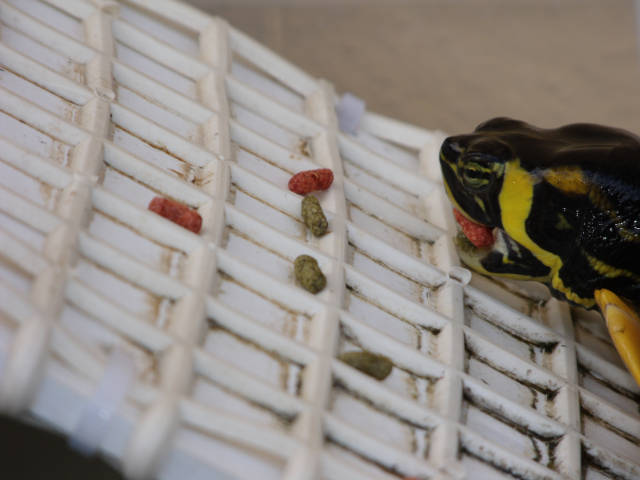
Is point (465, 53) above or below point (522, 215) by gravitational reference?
above

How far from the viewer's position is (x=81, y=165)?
0.60 m

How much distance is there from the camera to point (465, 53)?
1.42 m

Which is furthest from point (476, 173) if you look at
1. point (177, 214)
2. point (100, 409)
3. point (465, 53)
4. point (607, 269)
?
point (465, 53)

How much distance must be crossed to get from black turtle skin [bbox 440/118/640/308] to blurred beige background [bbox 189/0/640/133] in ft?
2.14

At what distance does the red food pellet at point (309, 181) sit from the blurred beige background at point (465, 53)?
63 cm

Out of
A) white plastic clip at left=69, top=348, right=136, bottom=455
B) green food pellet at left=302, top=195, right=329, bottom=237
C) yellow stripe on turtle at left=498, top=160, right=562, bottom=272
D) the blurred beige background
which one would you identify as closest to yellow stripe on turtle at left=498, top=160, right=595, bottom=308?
Result: yellow stripe on turtle at left=498, top=160, right=562, bottom=272

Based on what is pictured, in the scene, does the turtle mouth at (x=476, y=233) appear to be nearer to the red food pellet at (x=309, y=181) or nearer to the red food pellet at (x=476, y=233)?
the red food pellet at (x=476, y=233)

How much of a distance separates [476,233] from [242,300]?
0.22 metres

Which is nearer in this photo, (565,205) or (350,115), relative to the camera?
(565,205)

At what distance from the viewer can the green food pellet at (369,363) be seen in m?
0.57

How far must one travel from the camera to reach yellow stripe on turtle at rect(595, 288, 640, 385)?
598 millimetres

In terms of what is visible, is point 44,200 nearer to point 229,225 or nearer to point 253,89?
point 229,225

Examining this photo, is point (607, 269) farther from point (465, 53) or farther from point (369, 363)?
point (465, 53)

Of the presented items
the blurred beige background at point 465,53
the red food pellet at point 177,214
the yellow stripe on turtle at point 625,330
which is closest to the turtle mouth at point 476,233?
the yellow stripe on turtle at point 625,330
